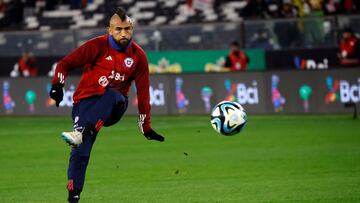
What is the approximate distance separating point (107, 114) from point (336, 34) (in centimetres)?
2041

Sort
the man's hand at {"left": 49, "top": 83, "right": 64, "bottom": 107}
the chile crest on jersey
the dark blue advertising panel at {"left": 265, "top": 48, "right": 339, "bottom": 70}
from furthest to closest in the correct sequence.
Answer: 1. the dark blue advertising panel at {"left": 265, "top": 48, "right": 339, "bottom": 70}
2. the chile crest on jersey
3. the man's hand at {"left": 49, "top": 83, "right": 64, "bottom": 107}

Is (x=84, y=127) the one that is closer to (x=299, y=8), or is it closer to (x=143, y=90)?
(x=143, y=90)

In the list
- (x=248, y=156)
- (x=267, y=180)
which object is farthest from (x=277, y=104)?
(x=267, y=180)

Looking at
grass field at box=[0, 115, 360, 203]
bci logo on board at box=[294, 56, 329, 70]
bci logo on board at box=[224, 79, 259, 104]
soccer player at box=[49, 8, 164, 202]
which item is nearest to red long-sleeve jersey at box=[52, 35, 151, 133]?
soccer player at box=[49, 8, 164, 202]

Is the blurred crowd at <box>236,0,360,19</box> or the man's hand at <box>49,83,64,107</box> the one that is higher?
the man's hand at <box>49,83,64,107</box>

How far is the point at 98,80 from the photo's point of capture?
11.5 metres

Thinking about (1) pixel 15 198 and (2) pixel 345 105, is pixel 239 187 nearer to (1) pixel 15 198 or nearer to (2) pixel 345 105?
(1) pixel 15 198

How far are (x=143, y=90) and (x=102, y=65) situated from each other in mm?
675

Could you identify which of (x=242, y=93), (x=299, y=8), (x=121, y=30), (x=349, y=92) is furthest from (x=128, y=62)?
(x=299, y=8)

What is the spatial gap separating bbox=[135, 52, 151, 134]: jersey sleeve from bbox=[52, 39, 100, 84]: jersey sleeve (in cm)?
60

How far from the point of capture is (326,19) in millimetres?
31078

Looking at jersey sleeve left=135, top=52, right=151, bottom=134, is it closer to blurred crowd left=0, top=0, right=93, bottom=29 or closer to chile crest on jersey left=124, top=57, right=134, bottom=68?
chile crest on jersey left=124, top=57, right=134, bottom=68

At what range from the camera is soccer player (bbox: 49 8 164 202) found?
1132 centimetres

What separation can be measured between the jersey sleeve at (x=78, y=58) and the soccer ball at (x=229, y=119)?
1769 millimetres
